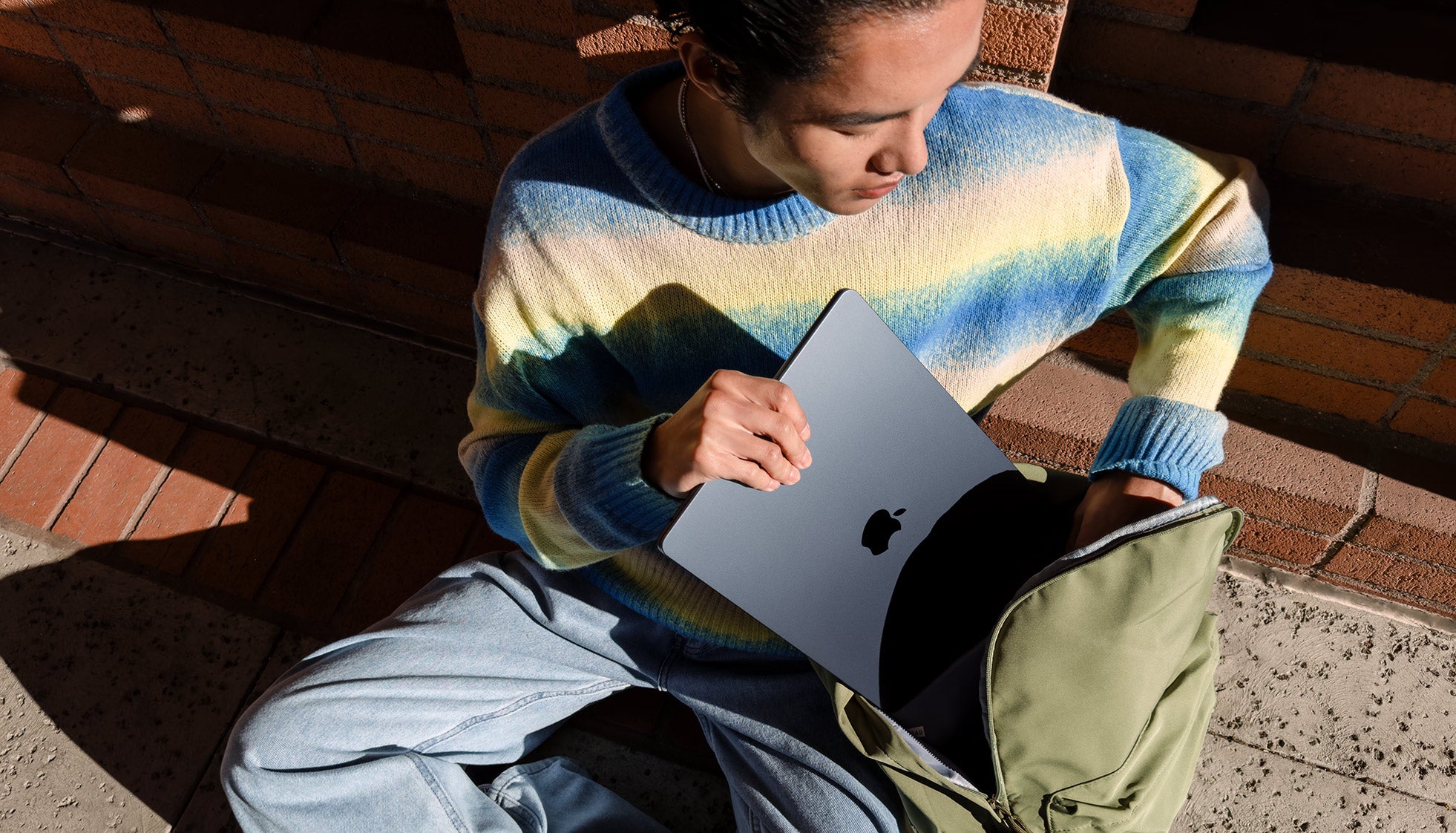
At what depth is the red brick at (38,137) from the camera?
7.52 ft

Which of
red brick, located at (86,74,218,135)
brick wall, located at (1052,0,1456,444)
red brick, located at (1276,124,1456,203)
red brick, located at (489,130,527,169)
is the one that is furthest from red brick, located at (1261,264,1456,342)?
red brick, located at (86,74,218,135)

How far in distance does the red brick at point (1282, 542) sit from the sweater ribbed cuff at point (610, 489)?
1244 mm

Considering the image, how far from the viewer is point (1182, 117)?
1.47 metres

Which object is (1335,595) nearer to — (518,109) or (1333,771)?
(1333,771)

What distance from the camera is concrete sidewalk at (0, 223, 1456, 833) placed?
1.88 meters

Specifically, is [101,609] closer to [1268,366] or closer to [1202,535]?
[1202,535]

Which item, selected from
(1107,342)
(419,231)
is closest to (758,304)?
(1107,342)

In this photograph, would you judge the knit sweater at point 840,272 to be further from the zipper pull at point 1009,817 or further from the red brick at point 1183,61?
the zipper pull at point 1009,817

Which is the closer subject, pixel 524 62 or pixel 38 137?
pixel 524 62

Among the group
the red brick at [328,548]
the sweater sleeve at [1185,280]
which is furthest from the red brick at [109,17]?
the sweater sleeve at [1185,280]

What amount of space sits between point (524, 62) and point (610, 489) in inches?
32.1

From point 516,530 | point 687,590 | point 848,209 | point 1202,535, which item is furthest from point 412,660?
point 1202,535

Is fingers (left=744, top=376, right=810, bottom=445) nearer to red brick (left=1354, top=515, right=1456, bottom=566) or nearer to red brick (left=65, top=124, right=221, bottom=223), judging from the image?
red brick (left=1354, top=515, right=1456, bottom=566)

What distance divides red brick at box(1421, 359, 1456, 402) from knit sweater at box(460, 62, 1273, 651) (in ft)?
1.62
